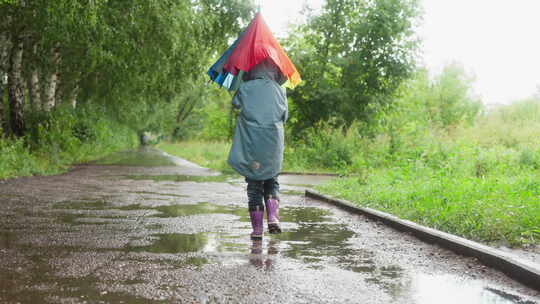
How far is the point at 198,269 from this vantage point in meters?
4.80

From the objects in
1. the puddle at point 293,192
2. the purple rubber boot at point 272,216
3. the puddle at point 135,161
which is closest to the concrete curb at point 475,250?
the purple rubber boot at point 272,216

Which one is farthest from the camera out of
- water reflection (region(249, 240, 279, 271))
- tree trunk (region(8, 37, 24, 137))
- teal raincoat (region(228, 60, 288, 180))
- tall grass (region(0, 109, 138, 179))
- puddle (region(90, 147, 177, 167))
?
puddle (region(90, 147, 177, 167))

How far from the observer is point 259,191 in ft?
20.9

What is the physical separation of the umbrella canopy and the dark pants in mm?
1267

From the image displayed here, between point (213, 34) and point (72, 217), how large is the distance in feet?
51.5

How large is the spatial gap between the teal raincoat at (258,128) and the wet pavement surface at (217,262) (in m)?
0.88

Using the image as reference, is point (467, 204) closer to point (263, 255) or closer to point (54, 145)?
point (263, 255)

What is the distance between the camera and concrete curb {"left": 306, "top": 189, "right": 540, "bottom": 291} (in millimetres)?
4500

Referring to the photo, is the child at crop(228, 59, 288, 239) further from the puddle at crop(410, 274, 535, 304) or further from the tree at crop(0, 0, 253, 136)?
the tree at crop(0, 0, 253, 136)

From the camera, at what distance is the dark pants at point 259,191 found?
20.8 feet

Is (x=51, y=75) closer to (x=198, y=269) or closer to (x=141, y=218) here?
(x=141, y=218)

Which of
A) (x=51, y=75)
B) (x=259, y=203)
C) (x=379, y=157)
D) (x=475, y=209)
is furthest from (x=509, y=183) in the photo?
(x=51, y=75)

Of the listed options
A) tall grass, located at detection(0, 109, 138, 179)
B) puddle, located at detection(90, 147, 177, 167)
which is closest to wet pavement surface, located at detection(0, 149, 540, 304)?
tall grass, located at detection(0, 109, 138, 179)


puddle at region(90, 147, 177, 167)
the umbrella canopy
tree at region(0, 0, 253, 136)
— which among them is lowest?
puddle at region(90, 147, 177, 167)
